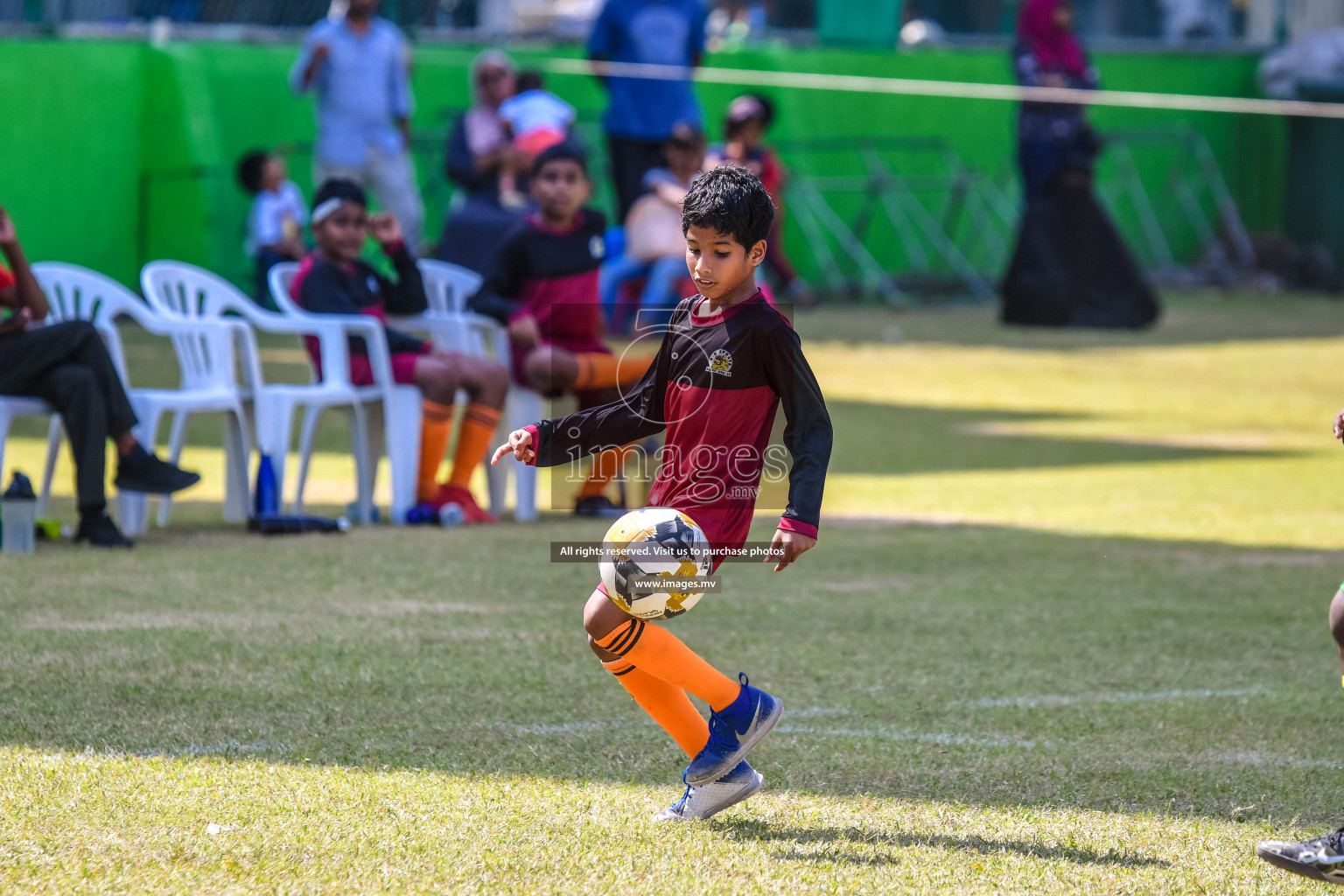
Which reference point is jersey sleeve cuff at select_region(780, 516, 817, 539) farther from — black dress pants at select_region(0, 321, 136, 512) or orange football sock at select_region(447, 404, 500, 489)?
orange football sock at select_region(447, 404, 500, 489)

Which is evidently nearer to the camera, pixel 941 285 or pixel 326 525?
pixel 326 525

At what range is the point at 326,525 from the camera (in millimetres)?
7664

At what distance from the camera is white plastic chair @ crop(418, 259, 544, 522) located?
27.4ft

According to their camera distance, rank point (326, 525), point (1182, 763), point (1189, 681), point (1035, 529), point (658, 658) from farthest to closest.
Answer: point (1035, 529) → point (326, 525) → point (1189, 681) → point (1182, 763) → point (658, 658)

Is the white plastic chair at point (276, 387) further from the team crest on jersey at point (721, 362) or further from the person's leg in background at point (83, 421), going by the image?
the team crest on jersey at point (721, 362)

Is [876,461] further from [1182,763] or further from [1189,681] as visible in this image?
[1182,763]

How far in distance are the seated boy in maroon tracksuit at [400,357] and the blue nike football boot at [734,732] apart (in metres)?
4.36

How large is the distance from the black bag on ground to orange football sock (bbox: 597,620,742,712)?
13.0 meters

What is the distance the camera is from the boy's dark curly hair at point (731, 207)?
3789mm

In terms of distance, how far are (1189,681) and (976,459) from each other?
16.8 feet

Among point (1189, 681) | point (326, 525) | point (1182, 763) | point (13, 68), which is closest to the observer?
point (1182, 763)

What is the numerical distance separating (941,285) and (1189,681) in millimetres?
15790

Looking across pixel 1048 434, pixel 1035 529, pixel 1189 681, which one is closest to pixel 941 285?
pixel 1048 434

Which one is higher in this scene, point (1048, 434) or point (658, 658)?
point (658, 658)
